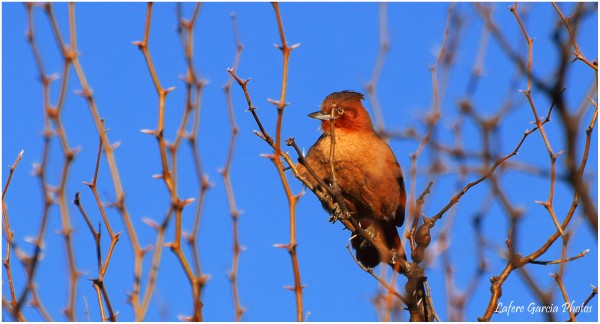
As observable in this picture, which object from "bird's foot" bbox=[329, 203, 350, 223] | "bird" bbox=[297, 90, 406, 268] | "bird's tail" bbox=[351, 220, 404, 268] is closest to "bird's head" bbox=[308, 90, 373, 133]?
"bird" bbox=[297, 90, 406, 268]

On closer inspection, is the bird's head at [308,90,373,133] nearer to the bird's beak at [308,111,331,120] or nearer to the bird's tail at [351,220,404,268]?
the bird's beak at [308,111,331,120]

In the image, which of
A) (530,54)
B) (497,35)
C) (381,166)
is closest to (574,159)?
(497,35)

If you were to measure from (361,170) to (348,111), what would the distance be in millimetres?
762

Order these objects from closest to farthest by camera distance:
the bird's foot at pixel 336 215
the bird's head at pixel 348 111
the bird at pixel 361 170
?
1. the bird's foot at pixel 336 215
2. the bird at pixel 361 170
3. the bird's head at pixel 348 111

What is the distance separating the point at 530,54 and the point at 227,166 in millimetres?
1453

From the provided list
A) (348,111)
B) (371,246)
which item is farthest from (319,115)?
(371,246)

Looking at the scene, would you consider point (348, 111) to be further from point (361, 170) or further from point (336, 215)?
point (336, 215)

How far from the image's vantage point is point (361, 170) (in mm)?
7148

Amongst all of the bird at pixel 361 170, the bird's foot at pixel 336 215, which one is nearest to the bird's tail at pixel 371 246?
the bird at pixel 361 170

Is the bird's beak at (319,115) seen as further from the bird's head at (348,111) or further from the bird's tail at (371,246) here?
the bird's tail at (371,246)

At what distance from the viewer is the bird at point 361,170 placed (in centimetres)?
712

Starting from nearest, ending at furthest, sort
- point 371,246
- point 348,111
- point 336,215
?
point 336,215
point 371,246
point 348,111

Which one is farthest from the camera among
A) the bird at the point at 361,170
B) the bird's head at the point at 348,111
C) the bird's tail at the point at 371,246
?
the bird's head at the point at 348,111

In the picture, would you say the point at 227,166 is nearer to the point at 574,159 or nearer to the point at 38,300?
the point at 38,300
